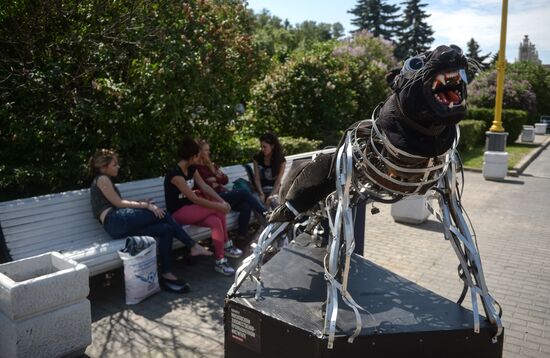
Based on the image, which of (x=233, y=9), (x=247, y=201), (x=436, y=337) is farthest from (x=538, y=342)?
(x=233, y=9)

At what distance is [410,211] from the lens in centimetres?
772

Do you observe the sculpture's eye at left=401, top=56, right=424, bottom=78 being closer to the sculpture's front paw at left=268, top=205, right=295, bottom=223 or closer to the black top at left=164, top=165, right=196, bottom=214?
the sculpture's front paw at left=268, top=205, right=295, bottom=223

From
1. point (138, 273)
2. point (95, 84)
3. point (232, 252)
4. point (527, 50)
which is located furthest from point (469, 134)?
point (527, 50)

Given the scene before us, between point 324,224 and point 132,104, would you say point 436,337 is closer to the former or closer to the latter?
point 324,224

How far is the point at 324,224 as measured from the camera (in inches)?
185

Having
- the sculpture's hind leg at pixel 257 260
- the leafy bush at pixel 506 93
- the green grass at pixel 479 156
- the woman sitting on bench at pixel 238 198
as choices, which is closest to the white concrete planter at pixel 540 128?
the leafy bush at pixel 506 93

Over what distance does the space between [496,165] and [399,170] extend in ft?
34.2

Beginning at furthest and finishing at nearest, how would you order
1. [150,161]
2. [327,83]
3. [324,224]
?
[327,83] < [150,161] < [324,224]

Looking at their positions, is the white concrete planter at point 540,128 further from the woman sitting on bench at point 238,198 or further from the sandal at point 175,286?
the sandal at point 175,286

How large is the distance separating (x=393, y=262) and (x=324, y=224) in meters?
1.78

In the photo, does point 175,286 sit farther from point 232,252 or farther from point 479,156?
point 479,156

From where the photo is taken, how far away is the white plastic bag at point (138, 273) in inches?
180

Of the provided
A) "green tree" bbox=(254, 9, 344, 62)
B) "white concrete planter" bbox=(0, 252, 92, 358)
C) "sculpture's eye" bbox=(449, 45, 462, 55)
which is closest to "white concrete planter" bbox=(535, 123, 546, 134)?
"green tree" bbox=(254, 9, 344, 62)

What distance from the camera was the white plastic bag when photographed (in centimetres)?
458
